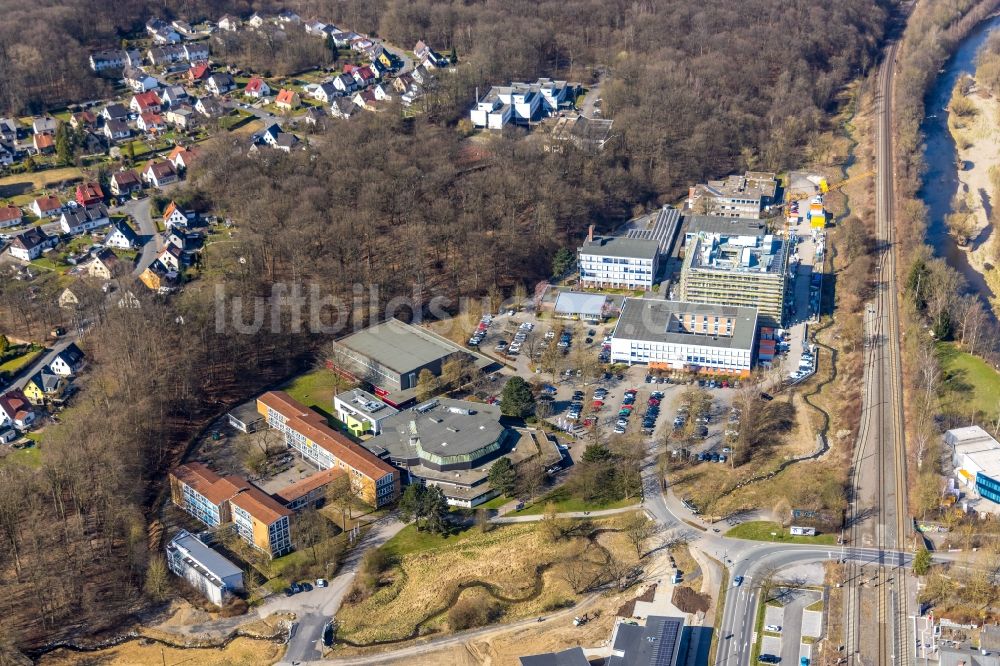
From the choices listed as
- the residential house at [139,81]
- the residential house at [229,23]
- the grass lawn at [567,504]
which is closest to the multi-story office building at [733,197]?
the grass lawn at [567,504]

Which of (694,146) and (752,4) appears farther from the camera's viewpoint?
(752,4)

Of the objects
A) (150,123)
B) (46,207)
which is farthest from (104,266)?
(150,123)

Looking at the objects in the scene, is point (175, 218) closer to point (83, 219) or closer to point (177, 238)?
point (177, 238)

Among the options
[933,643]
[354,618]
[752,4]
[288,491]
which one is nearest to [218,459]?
[288,491]

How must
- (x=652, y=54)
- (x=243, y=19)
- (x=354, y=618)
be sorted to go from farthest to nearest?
(x=243, y=19) → (x=652, y=54) → (x=354, y=618)

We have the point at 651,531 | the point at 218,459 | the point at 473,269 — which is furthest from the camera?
the point at 473,269

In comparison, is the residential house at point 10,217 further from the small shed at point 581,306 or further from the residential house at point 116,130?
the small shed at point 581,306

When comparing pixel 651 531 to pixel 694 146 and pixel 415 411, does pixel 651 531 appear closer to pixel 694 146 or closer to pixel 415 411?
pixel 415 411
